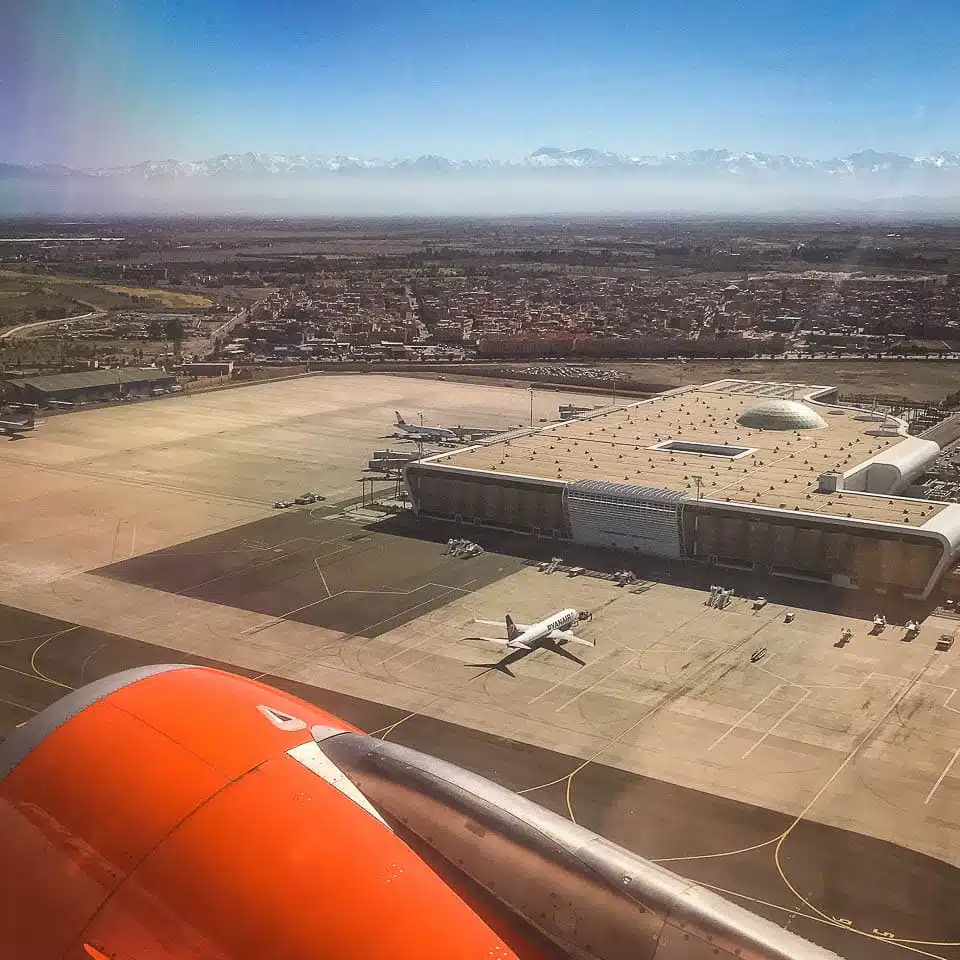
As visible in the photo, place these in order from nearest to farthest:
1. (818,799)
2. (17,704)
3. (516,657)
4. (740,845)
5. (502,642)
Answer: (740,845), (818,799), (17,704), (516,657), (502,642)

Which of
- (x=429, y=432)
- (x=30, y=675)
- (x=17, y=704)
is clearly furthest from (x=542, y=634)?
(x=429, y=432)

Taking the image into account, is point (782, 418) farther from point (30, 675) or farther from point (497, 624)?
point (30, 675)

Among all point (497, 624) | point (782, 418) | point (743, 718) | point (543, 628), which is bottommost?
point (497, 624)

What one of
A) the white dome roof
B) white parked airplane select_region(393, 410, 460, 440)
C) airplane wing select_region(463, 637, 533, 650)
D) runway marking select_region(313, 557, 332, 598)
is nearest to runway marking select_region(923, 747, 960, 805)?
airplane wing select_region(463, 637, 533, 650)

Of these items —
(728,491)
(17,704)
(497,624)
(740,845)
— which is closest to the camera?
(740,845)

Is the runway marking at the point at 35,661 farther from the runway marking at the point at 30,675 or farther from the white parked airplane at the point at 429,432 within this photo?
the white parked airplane at the point at 429,432

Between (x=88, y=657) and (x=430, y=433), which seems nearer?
(x=88, y=657)

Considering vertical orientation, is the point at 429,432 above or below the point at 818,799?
below
